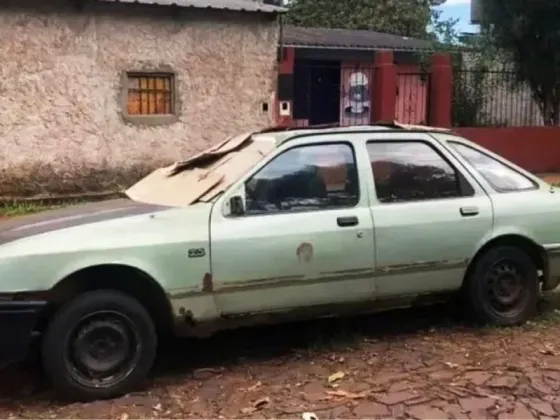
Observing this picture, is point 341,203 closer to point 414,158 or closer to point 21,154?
point 414,158

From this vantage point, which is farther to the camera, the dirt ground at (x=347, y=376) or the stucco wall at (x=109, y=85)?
the stucco wall at (x=109, y=85)

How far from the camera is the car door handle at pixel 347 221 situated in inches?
212

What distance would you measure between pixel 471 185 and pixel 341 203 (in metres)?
1.07

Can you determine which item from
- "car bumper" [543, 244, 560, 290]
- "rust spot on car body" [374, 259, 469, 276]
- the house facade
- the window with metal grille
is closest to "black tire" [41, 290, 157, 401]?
"rust spot on car body" [374, 259, 469, 276]

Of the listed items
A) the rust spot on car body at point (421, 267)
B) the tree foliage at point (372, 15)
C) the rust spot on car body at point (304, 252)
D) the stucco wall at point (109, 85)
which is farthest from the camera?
the tree foliage at point (372, 15)

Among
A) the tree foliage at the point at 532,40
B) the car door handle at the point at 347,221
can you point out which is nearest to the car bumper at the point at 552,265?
the car door handle at the point at 347,221

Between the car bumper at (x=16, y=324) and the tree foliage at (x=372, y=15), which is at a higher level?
the tree foliage at (x=372, y=15)

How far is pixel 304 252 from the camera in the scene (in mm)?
5258

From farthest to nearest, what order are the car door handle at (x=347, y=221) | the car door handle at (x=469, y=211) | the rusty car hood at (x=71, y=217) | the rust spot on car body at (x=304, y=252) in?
the car door handle at (x=469, y=211) → the car door handle at (x=347, y=221) → the rust spot on car body at (x=304, y=252) → the rusty car hood at (x=71, y=217)

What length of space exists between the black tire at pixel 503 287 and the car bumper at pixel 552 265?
124 millimetres

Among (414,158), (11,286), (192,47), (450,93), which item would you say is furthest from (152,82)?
(11,286)

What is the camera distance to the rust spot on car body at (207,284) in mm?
5004

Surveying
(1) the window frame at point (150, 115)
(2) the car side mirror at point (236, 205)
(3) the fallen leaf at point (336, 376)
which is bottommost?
(3) the fallen leaf at point (336, 376)

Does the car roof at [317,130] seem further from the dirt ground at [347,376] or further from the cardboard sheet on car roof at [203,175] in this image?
the dirt ground at [347,376]
